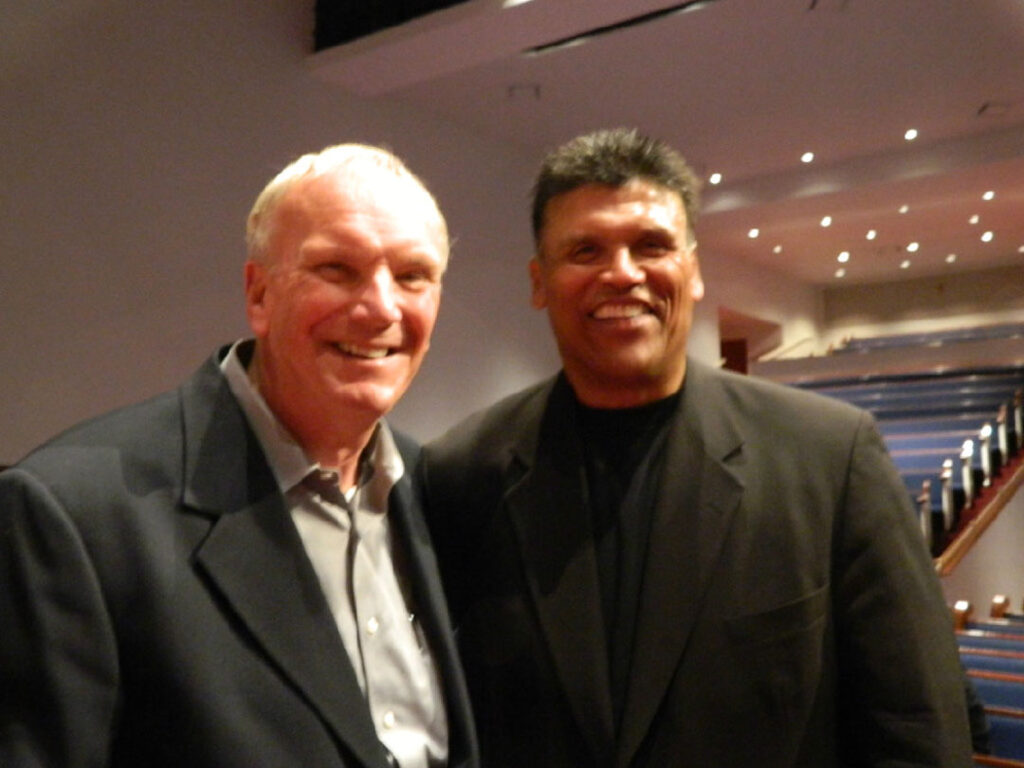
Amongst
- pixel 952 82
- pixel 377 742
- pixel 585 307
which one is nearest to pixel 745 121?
pixel 952 82

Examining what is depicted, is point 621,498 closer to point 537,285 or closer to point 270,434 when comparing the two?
point 537,285

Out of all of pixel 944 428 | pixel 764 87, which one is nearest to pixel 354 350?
pixel 764 87

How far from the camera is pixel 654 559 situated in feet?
4.82

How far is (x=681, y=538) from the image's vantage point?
4.85ft

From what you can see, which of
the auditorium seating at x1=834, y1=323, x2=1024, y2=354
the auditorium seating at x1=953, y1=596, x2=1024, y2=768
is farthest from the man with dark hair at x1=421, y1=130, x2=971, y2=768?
the auditorium seating at x1=834, y1=323, x2=1024, y2=354

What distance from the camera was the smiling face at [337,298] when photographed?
4.05ft

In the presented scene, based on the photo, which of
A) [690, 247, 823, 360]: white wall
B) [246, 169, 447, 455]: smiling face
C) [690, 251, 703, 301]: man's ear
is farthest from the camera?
[690, 247, 823, 360]: white wall

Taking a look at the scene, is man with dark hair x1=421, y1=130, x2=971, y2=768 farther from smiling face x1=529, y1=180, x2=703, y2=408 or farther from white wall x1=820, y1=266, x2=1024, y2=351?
white wall x1=820, y1=266, x2=1024, y2=351

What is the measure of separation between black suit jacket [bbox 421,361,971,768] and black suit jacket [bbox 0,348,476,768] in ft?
1.29

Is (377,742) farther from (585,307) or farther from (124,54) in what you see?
(124,54)

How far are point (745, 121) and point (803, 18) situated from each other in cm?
183

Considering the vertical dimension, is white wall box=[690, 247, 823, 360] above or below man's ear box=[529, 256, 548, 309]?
above

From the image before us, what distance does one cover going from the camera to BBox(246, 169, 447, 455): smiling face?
48.6 inches

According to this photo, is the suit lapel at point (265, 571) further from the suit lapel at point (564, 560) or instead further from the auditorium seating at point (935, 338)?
the auditorium seating at point (935, 338)
